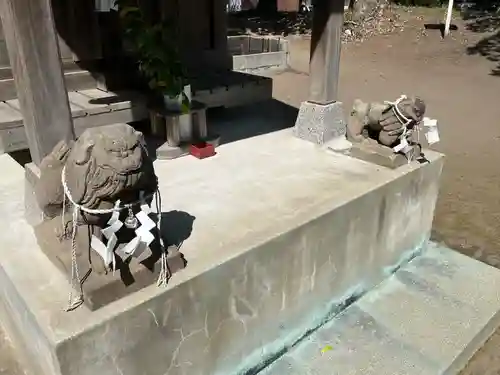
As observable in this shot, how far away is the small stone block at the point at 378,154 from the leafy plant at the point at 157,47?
162 centimetres

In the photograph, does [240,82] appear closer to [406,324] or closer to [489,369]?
[406,324]

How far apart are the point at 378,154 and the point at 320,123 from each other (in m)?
0.79

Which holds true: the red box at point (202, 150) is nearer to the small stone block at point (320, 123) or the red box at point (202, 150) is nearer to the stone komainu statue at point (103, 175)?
the small stone block at point (320, 123)

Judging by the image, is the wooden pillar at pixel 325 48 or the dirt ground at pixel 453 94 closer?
the wooden pillar at pixel 325 48

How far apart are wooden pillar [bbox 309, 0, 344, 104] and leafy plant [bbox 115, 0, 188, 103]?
4.38 ft

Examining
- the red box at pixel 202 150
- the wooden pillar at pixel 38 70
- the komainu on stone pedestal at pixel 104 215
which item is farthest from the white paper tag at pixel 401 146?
the wooden pillar at pixel 38 70

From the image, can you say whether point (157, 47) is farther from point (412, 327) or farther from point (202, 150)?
point (412, 327)

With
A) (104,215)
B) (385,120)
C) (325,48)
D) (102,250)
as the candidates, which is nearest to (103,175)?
(104,215)

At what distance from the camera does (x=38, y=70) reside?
8.39 feet

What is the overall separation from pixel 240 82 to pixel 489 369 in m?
3.61

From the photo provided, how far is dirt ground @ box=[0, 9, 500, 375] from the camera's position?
14.4 feet

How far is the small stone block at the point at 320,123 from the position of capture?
14.3 ft

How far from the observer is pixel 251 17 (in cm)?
1798

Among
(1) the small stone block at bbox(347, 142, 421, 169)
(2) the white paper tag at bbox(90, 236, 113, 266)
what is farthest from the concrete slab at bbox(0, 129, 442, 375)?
(2) the white paper tag at bbox(90, 236, 113, 266)
